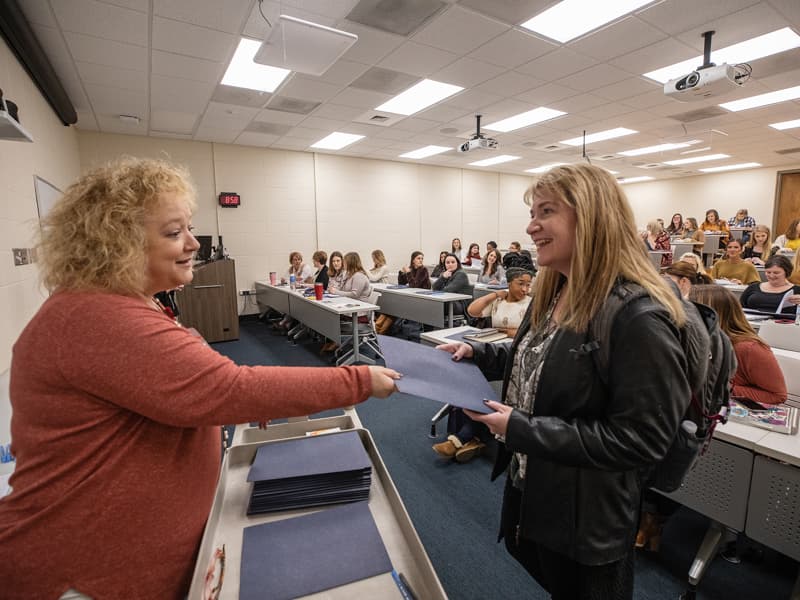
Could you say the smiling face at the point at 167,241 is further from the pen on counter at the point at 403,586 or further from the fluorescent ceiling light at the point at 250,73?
the fluorescent ceiling light at the point at 250,73

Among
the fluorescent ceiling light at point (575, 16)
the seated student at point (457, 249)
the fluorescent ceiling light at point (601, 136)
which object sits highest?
the fluorescent ceiling light at point (601, 136)

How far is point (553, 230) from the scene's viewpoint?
3.31 ft

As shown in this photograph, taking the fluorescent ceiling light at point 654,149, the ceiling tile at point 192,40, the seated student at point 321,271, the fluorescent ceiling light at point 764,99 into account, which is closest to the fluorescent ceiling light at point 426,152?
the seated student at point 321,271

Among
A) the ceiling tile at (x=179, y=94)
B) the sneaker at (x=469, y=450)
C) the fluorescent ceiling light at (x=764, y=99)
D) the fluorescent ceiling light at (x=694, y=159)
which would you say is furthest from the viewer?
the fluorescent ceiling light at (x=694, y=159)

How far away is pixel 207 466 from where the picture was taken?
875 mm

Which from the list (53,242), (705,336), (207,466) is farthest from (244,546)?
(705,336)

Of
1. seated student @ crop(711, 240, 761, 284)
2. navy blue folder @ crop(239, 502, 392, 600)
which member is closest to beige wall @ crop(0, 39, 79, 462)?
navy blue folder @ crop(239, 502, 392, 600)

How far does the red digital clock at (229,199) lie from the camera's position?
283 inches

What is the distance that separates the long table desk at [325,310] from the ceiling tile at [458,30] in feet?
8.61

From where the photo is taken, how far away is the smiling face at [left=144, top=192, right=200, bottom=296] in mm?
812

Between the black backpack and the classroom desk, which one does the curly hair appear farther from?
the classroom desk

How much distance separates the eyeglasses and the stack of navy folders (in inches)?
6.0

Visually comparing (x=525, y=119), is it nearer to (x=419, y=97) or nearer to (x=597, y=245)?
(x=419, y=97)

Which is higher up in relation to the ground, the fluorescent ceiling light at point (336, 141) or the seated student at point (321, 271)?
the fluorescent ceiling light at point (336, 141)
